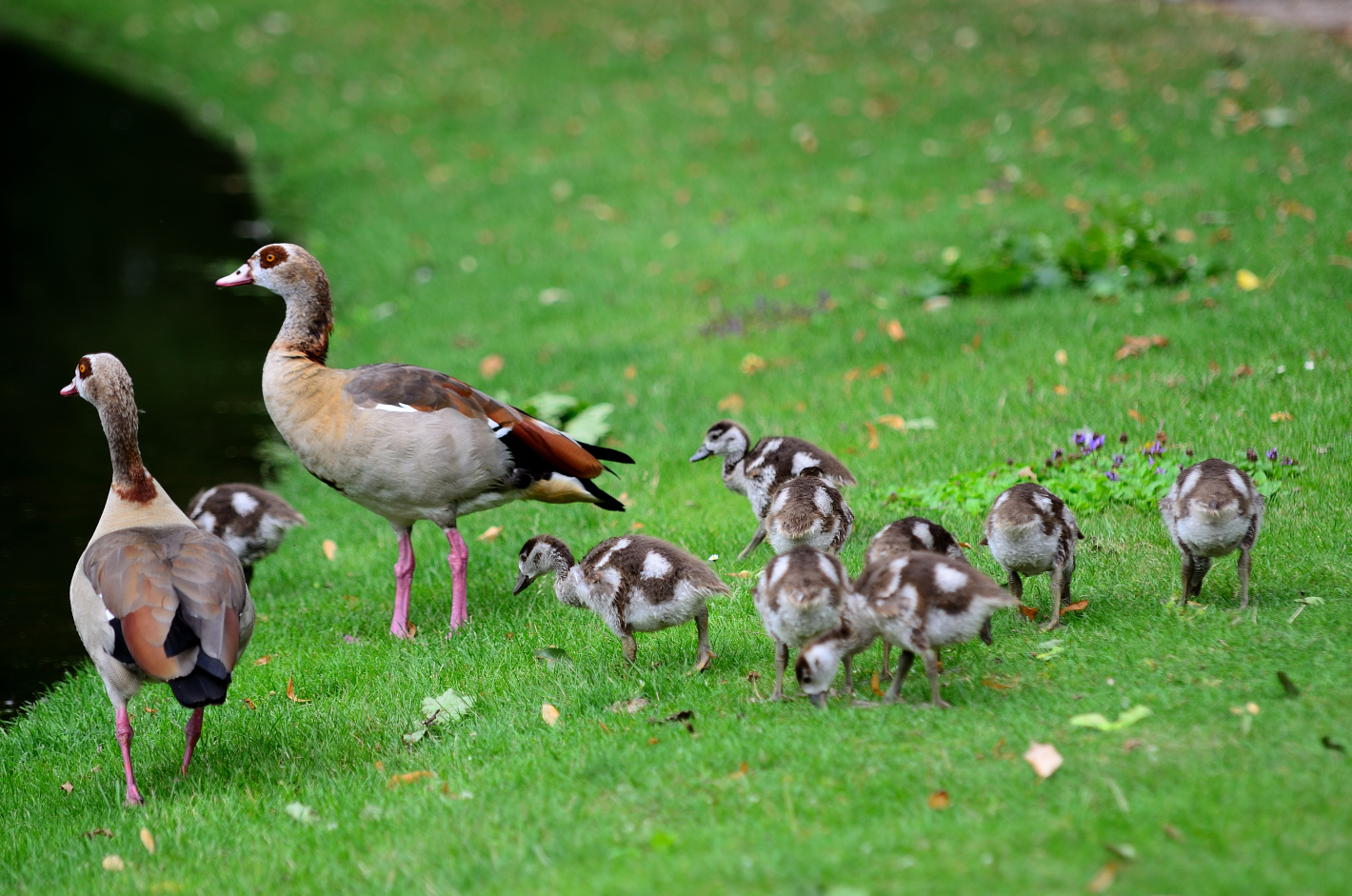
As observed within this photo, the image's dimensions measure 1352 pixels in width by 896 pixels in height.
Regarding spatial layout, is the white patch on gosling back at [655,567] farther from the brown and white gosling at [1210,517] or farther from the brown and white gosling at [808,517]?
the brown and white gosling at [1210,517]

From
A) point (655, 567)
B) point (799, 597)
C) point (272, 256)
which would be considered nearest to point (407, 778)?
point (655, 567)

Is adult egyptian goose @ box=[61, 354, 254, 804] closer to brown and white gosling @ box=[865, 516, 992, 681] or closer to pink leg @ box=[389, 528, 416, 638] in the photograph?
pink leg @ box=[389, 528, 416, 638]

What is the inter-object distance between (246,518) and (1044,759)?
18.8ft

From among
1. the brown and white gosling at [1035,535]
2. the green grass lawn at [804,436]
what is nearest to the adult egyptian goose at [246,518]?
the green grass lawn at [804,436]

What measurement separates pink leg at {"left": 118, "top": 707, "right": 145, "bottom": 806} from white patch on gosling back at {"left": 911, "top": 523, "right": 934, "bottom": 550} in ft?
12.6

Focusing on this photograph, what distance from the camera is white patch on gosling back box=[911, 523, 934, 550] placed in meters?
6.04

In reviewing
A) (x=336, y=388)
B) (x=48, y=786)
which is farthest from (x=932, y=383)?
(x=48, y=786)

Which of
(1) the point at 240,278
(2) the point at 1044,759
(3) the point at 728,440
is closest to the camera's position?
(2) the point at 1044,759

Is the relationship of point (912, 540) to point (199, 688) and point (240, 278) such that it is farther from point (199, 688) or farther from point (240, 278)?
point (240, 278)

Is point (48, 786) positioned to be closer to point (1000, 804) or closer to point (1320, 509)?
point (1000, 804)

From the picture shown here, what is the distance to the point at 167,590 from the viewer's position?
219 inches

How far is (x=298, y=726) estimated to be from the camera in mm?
6062

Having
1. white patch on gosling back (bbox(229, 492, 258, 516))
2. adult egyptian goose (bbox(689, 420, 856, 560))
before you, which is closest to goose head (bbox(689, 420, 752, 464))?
adult egyptian goose (bbox(689, 420, 856, 560))

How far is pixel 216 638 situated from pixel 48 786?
1.44 metres
